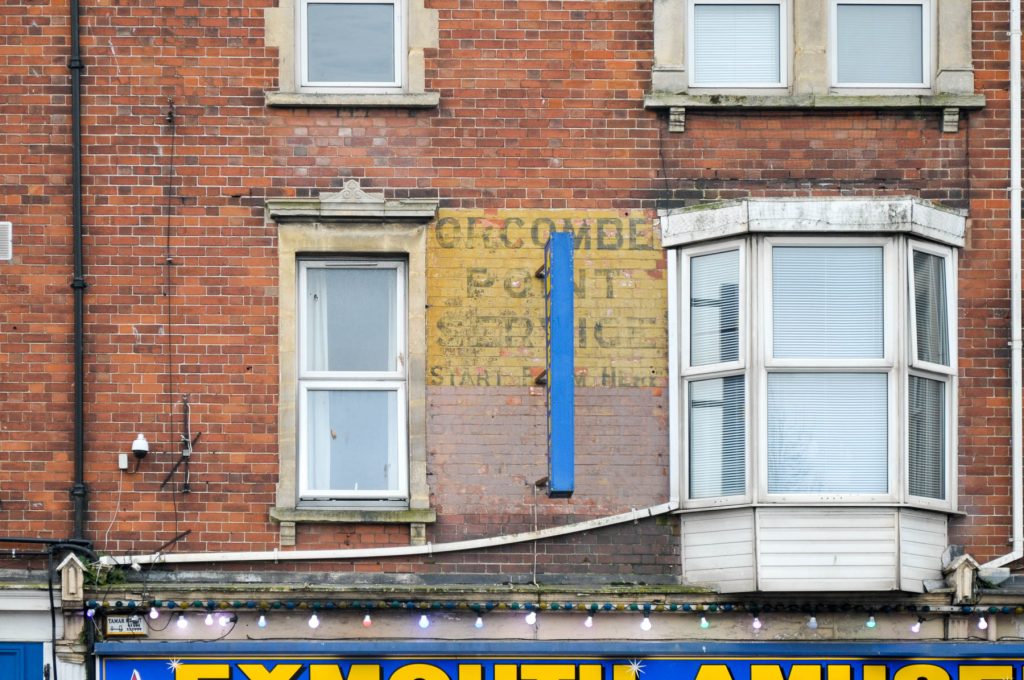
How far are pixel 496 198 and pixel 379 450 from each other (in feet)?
6.96

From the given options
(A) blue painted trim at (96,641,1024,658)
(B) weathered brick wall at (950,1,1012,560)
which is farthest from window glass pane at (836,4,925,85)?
(A) blue painted trim at (96,641,1024,658)

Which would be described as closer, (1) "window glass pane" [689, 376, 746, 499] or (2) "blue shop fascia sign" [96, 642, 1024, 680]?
(2) "blue shop fascia sign" [96, 642, 1024, 680]

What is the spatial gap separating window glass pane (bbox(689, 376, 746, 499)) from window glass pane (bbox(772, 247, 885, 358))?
1.67ft

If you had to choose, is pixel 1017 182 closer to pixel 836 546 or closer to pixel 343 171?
pixel 836 546

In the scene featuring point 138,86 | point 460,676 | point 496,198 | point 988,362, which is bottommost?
point 460,676

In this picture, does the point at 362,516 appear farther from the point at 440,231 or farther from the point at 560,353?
the point at 440,231

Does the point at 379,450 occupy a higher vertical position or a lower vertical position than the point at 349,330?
lower

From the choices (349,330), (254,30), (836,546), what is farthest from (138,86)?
(836,546)

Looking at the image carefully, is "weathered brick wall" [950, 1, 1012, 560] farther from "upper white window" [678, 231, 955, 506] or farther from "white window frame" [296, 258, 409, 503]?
"white window frame" [296, 258, 409, 503]

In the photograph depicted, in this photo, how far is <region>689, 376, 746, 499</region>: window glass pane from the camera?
13414 mm

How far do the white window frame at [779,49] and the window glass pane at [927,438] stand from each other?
2.55 metres

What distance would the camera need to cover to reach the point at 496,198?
13.8 meters

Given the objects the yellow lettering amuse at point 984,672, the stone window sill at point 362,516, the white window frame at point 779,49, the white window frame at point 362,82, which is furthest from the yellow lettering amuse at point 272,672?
the white window frame at point 779,49

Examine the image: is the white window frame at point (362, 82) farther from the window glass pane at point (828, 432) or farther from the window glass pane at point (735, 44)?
the window glass pane at point (828, 432)
